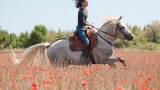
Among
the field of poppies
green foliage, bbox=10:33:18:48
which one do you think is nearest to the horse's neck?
the field of poppies

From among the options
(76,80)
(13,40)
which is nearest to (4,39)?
(13,40)

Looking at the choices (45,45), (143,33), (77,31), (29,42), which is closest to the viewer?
(77,31)

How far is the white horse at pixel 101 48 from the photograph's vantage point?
1056 cm

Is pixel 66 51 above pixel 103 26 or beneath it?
beneath

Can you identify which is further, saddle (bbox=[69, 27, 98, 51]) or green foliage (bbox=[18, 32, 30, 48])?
green foliage (bbox=[18, 32, 30, 48])

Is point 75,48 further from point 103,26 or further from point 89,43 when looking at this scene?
point 103,26

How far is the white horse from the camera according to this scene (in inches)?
416

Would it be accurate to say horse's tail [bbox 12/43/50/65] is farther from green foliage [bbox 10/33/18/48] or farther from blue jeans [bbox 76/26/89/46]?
green foliage [bbox 10/33/18/48]

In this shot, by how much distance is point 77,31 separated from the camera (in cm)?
1045

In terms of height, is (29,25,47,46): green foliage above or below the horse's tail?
above

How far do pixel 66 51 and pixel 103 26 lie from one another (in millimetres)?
1405

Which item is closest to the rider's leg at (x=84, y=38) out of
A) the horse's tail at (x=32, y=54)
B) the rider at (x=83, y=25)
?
the rider at (x=83, y=25)

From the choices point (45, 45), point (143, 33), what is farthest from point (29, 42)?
point (45, 45)

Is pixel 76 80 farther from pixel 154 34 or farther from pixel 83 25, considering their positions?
pixel 154 34
